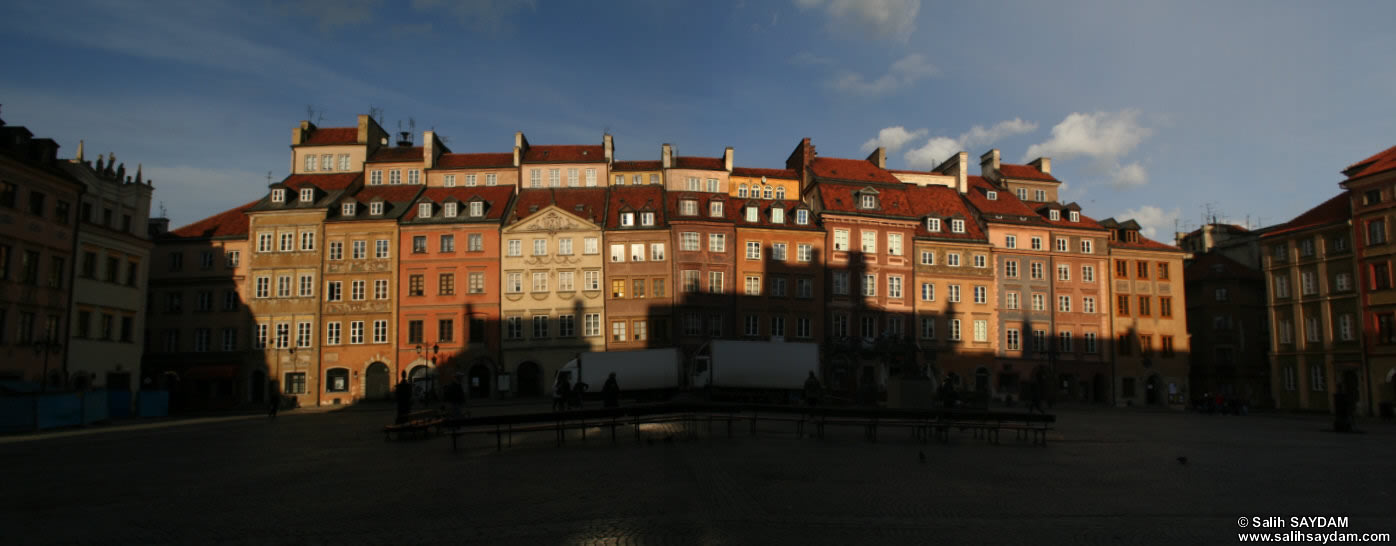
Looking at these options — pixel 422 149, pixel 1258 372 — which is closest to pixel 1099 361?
pixel 1258 372

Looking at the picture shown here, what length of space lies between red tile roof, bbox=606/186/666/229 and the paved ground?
35.0 meters

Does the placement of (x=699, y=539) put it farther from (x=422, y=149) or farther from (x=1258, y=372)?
(x=1258, y=372)

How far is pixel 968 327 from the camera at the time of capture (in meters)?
60.1

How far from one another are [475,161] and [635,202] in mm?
14561

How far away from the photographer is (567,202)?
59500 millimetres

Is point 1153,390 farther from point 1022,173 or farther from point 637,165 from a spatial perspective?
point 637,165

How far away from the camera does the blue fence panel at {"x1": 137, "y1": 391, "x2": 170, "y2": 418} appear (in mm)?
41688

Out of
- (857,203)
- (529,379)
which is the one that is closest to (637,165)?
(857,203)

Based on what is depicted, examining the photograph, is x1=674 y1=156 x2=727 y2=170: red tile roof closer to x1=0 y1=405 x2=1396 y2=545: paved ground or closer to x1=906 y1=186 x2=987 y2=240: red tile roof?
x1=906 y1=186 x2=987 y2=240: red tile roof

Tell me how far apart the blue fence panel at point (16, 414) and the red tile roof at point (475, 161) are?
121ft

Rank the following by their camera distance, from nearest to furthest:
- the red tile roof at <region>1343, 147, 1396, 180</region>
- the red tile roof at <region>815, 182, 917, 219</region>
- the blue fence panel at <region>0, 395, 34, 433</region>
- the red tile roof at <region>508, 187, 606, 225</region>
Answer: the blue fence panel at <region>0, 395, 34, 433</region> → the red tile roof at <region>1343, 147, 1396, 180</region> → the red tile roof at <region>508, 187, 606, 225</region> → the red tile roof at <region>815, 182, 917, 219</region>

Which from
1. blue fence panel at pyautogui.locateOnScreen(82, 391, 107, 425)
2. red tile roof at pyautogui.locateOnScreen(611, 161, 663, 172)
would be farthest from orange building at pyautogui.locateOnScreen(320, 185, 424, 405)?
blue fence panel at pyautogui.locateOnScreen(82, 391, 107, 425)

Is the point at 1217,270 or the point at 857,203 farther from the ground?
the point at 857,203

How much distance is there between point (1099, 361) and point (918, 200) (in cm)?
1664
